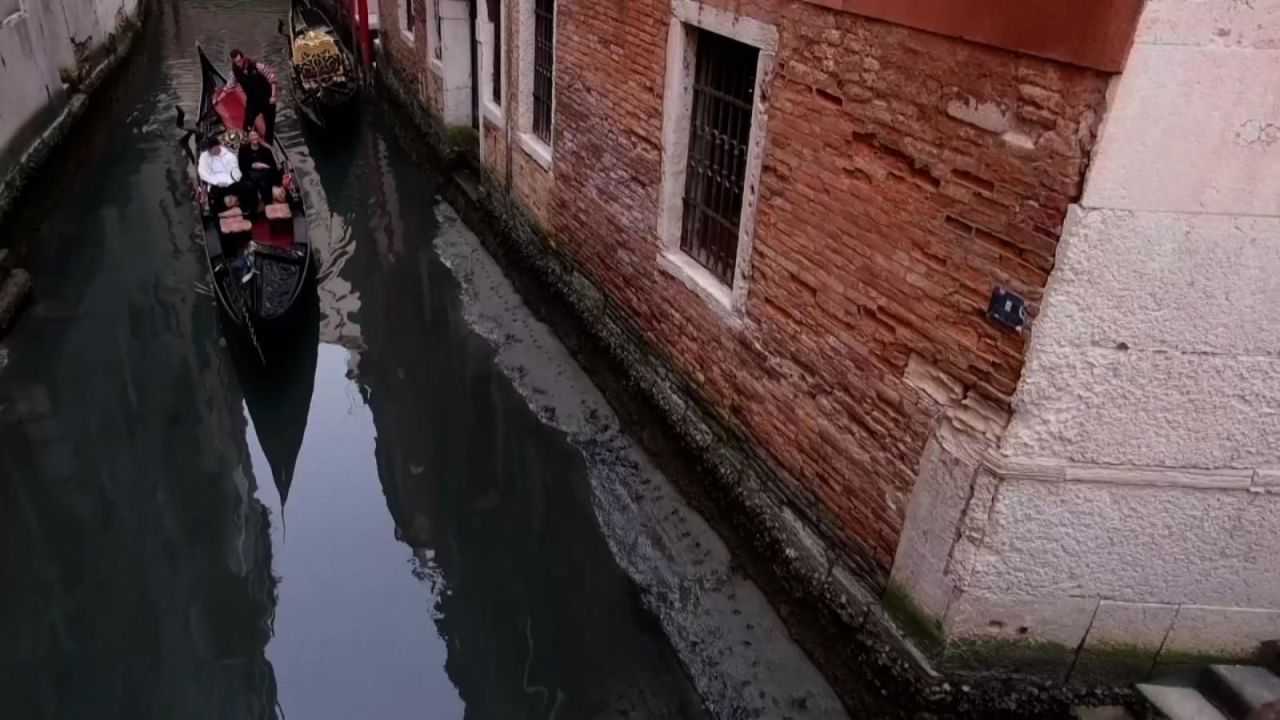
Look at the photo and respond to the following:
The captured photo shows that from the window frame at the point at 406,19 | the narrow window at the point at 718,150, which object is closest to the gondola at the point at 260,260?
the narrow window at the point at 718,150

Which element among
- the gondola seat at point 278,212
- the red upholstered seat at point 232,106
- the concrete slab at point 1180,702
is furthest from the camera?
the red upholstered seat at point 232,106

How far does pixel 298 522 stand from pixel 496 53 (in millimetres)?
4710

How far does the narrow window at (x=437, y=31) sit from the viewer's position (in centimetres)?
864

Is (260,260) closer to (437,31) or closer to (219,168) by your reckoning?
(219,168)

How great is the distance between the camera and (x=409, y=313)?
20.8 feet

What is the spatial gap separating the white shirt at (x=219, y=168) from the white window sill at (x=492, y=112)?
6.44 ft

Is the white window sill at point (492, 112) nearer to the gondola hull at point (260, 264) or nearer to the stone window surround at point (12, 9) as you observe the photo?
the gondola hull at point (260, 264)

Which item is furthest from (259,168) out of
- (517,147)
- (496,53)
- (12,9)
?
(12,9)

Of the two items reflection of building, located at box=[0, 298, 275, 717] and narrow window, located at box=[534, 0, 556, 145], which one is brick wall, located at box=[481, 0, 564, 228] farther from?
reflection of building, located at box=[0, 298, 275, 717]

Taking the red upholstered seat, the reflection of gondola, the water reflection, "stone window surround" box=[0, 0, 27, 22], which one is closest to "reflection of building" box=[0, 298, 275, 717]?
the water reflection

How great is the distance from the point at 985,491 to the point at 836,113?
1422mm

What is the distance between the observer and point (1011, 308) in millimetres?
2652

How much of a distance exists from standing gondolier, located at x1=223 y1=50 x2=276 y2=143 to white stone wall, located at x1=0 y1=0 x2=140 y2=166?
5.56 ft

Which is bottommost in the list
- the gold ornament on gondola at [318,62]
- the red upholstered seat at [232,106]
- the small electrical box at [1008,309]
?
the red upholstered seat at [232,106]
